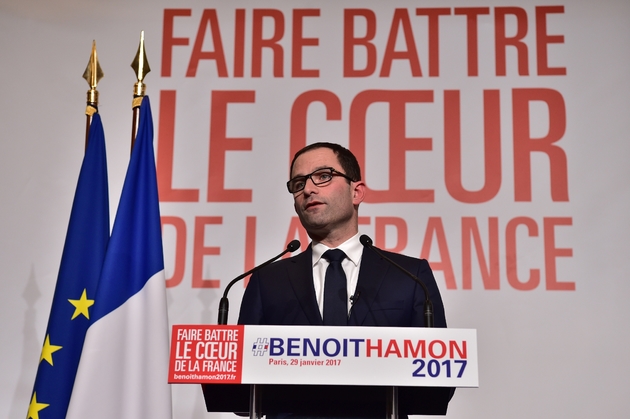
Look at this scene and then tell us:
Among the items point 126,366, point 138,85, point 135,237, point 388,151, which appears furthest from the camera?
point 388,151

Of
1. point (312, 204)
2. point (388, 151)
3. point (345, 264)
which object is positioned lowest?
point (345, 264)

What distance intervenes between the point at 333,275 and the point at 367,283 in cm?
11

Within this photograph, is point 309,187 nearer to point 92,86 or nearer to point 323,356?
point 323,356

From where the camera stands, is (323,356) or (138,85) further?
(138,85)

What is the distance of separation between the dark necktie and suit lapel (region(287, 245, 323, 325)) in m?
0.04

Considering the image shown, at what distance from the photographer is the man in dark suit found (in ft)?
7.57

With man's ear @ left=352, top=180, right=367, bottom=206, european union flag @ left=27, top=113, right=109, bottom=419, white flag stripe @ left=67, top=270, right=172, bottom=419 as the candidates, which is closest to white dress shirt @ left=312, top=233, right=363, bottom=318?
man's ear @ left=352, top=180, right=367, bottom=206

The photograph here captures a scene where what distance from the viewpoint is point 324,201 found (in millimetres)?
2516

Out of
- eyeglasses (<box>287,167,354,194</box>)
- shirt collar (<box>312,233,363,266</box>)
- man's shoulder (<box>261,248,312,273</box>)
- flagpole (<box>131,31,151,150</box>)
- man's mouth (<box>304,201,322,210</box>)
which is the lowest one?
man's shoulder (<box>261,248,312,273</box>)

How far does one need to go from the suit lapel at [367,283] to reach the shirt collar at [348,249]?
0.12 feet

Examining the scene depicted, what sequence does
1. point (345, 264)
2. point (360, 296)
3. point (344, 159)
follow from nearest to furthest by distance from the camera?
point (360, 296) < point (345, 264) < point (344, 159)

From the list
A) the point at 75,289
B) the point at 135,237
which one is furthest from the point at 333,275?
the point at 75,289

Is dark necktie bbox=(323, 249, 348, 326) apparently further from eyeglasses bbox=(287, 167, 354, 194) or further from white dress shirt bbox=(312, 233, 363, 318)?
eyeglasses bbox=(287, 167, 354, 194)

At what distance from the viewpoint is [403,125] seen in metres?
3.94
